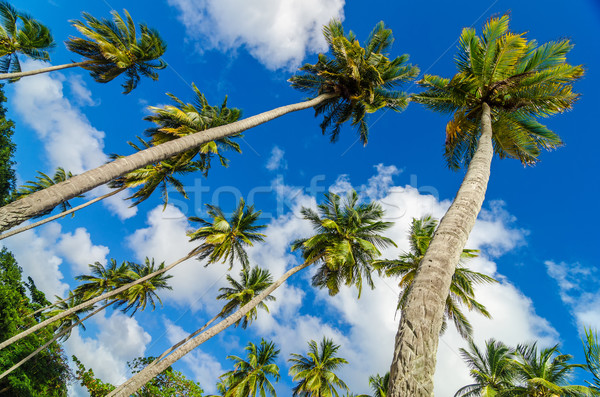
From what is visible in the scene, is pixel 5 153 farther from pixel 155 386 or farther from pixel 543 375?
pixel 543 375

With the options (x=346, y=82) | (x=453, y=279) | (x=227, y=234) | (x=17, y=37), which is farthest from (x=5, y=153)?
(x=453, y=279)

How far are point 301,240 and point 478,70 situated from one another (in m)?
14.0

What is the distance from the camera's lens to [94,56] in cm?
1224

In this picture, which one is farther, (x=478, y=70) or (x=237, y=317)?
(x=237, y=317)

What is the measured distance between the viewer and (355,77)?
12.2 m

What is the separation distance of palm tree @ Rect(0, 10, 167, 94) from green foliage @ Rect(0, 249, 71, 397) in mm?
16496

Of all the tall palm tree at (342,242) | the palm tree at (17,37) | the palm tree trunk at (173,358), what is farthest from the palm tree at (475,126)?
the palm tree at (17,37)

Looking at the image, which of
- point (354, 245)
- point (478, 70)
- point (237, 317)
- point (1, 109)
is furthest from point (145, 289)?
point (478, 70)

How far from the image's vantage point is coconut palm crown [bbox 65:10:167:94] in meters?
11.7

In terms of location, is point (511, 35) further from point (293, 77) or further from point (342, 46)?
point (293, 77)

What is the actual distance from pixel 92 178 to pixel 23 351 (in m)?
21.5

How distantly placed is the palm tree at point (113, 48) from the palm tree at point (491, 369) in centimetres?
2345

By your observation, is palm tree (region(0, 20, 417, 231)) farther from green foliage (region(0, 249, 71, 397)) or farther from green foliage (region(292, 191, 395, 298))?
green foliage (region(0, 249, 71, 397))

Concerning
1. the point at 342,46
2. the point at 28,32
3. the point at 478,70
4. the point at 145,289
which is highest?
the point at 342,46
